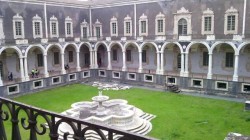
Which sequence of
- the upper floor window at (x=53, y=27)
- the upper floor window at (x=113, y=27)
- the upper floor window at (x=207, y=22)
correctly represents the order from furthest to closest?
the upper floor window at (x=113, y=27)
the upper floor window at (x=53, y=27)
the upper floor window at (x=207, y=22)

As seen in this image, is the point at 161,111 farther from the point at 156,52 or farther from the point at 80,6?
the point at 80,6

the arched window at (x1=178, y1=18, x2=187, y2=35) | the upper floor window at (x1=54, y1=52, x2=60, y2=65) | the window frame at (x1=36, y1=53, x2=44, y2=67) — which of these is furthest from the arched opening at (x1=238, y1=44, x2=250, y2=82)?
the window frame at (x1=36, y1=53, x2=44, y2=67)

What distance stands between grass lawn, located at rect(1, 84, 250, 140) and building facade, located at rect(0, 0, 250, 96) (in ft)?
9.61

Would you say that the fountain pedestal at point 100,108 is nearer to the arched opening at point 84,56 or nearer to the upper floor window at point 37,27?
the upper floor window at point 37,27

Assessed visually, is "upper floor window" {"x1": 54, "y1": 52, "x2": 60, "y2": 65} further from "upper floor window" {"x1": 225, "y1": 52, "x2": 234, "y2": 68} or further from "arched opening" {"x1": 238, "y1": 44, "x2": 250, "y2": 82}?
"arched opening" {"x1": 238, "y1": 44, "x2": 250, "y2": 82}

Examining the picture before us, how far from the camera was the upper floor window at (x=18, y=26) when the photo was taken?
2839 centimetres

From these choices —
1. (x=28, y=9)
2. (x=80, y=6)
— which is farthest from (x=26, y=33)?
(x=80, y=6)

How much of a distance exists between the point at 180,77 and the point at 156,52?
4.91 metres

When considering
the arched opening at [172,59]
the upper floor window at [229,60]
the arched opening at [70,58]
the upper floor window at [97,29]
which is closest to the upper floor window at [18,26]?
the arched opening at [70,58]

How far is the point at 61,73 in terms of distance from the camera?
32.1 meters

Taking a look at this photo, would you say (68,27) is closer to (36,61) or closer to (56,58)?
(56,58)

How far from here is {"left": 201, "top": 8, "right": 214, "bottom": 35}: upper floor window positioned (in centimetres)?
2736

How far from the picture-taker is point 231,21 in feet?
85.6

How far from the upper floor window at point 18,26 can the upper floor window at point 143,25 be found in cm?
1460
